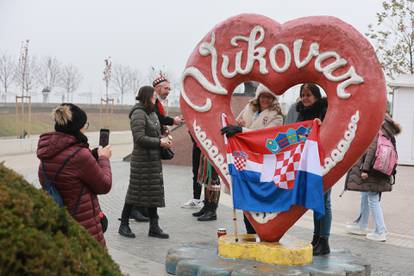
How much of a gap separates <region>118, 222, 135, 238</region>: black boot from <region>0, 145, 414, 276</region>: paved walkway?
7cm

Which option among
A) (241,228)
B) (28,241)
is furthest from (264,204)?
(28,241)

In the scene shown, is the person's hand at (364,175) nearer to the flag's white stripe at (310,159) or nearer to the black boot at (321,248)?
the black boot at (321,248)

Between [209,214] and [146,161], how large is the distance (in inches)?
70.5

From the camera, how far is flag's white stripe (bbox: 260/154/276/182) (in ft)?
18.8

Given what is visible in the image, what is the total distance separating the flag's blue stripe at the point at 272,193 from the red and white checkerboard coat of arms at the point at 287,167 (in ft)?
0.18

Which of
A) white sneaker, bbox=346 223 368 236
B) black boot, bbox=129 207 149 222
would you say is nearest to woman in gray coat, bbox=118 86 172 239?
black boot, bbox=129 207 149 222

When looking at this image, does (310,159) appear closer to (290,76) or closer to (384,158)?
(290,76)

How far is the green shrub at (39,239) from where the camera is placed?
214 cm

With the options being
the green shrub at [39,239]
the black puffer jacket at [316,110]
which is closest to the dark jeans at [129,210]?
the black puffer jacket at [316,110]

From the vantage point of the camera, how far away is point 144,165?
24.4ft

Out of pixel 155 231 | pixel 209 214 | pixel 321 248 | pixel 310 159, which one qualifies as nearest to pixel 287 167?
pixel 310 159

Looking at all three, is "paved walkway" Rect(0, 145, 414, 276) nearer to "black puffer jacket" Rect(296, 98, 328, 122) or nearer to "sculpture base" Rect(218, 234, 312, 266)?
"sculpture base" Rect(218, 234, 312, 266)

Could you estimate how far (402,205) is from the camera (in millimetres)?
10883

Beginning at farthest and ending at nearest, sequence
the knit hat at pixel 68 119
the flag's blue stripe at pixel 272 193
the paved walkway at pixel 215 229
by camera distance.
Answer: the paved walkway at pixel 215 229 < the flag's blue stripe at pixel 272 193 < the knit hat at pixel 68 119
